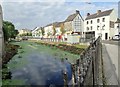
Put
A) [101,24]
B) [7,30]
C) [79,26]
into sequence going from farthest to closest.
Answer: [79,26]
[101,24]
[7,30]

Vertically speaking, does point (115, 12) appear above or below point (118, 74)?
above

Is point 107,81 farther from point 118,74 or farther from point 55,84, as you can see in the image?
point 55,84

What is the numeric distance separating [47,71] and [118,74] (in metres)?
10.0

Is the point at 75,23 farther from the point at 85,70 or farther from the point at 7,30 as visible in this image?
the point at 85,70

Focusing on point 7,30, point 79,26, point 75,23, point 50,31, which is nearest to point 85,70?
point 7,30

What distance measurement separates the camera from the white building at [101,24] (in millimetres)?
63406

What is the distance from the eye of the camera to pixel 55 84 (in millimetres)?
16562

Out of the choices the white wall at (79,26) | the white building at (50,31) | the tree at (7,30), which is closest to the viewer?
the tree at (7,30)

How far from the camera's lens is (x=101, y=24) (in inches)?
2603

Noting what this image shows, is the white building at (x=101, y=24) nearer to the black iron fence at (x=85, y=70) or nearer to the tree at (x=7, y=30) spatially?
the tree at (x=7, y=30)

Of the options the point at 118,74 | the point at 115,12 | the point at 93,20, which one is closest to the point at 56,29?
the point at 93,20

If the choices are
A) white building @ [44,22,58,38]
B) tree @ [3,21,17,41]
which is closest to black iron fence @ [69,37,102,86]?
tree @ [3,21,17,41]

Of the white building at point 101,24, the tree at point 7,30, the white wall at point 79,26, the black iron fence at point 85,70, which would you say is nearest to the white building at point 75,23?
the white wall at point 79,26

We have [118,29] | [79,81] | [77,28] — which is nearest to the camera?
[79,81]
